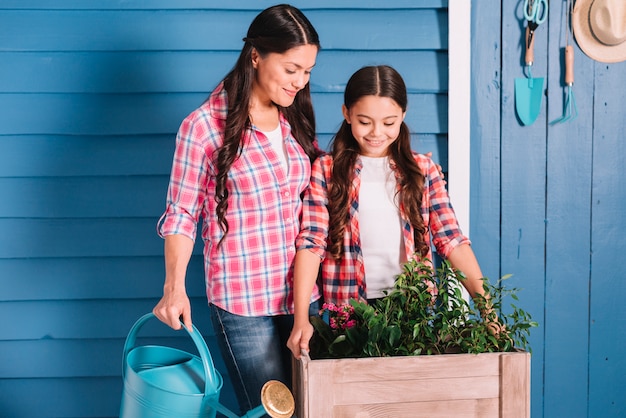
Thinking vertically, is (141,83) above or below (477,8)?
below

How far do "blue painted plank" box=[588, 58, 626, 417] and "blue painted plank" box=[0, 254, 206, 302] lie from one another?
140cm

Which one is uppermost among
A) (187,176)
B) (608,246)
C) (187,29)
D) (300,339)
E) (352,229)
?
(187,29)

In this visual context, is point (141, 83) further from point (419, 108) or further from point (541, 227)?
point (541, 227)

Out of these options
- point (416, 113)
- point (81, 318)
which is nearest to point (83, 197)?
point (81, 318)

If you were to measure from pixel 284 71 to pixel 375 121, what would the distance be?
0.26 m

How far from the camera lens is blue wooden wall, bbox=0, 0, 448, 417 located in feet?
7.55

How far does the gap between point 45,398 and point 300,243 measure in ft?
4.10

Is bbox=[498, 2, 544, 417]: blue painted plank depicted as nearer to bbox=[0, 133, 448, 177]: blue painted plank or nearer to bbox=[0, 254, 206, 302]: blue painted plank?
bbox=[0, 133, 448, 177]: blue painted plank

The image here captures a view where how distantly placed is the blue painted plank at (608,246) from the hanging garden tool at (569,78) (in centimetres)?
5

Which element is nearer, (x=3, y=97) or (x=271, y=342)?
(x=271, y=342)

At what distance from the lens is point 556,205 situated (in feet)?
7.95

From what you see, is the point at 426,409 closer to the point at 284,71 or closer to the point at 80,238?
the point at 284,71

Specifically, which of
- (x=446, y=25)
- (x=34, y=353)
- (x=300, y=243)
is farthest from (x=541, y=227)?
(x=34, y=353)

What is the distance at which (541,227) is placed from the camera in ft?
7.95
